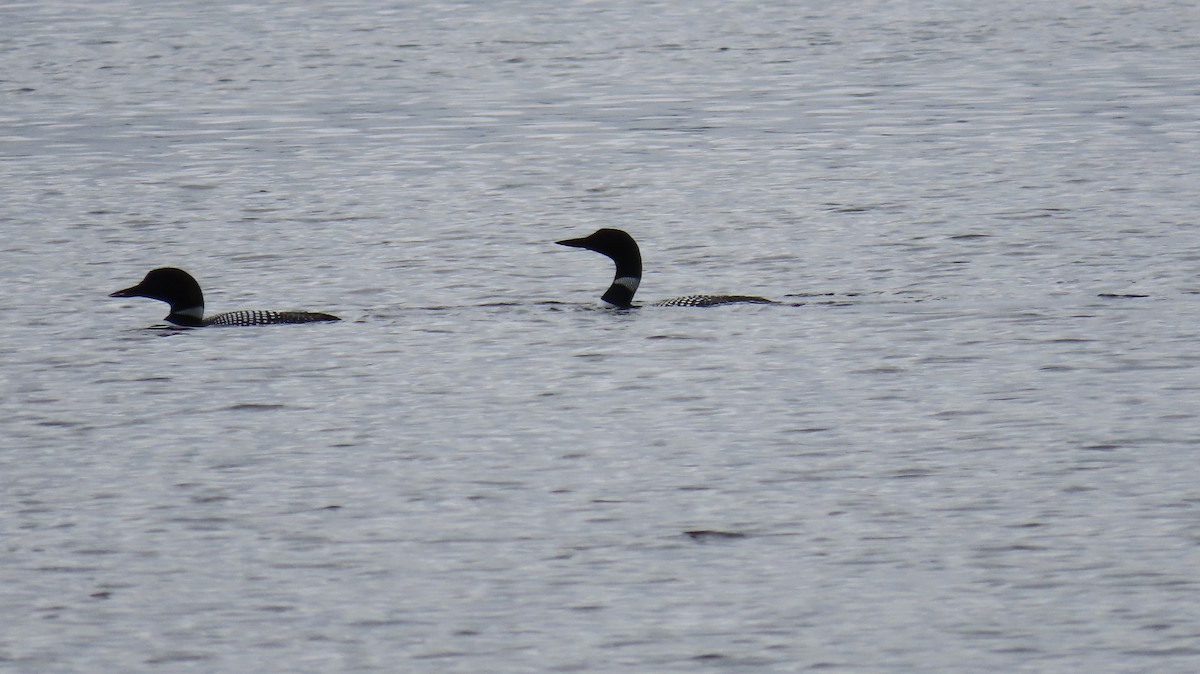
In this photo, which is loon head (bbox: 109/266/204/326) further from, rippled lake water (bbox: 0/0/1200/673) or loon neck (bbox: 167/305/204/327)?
rippled lake water (bbox: 0/0/1200/673)

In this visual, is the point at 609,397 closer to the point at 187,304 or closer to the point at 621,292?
the point at 621,292

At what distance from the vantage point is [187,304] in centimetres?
1502

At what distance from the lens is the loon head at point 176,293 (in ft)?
48.9

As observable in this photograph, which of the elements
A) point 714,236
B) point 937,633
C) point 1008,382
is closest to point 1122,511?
point 937,633

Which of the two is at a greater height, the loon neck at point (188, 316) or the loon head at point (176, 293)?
the loon head at point (176, 293)

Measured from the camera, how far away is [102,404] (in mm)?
12531

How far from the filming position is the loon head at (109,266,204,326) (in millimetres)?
14914

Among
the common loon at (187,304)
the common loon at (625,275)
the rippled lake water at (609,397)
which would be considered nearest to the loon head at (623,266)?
the common loon at (625,275)

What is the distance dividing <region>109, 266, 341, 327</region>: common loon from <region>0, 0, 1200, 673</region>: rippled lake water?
0.41 ft

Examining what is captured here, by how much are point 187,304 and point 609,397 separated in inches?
154

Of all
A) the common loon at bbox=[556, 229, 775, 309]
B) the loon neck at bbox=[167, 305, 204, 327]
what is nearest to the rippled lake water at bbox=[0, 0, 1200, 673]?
the loon neck at bbox=[167, 305, 204, 327]

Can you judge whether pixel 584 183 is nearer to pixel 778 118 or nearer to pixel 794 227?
pixel 794 227

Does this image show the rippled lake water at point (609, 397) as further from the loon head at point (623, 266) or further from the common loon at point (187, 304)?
the loon head at point (623, 266)

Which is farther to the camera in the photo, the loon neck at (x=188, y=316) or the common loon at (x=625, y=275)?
the common loon at (x=625, y=275)
